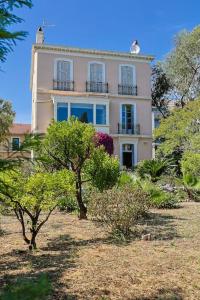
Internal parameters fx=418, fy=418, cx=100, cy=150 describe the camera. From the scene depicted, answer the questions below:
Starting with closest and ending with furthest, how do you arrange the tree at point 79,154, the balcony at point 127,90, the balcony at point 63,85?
the tree at point 79,154
the balcony at point 63,85
the balcony at point 127,90

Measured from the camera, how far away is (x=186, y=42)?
35188 millimetres

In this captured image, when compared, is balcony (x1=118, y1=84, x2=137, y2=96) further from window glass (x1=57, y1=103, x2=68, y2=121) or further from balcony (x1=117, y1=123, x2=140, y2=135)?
window glass (x1=57, y1=103, x2=68, y2=121)

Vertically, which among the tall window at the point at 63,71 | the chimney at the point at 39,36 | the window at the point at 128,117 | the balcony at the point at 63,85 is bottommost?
the window at the point at 128,117

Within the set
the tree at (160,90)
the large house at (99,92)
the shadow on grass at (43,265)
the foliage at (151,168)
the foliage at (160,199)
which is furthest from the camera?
the tree at (160,90)

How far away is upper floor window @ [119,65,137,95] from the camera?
109 feet

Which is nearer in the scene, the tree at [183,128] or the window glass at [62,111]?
the tree at [183,128]

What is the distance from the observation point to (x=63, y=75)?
32031 mm

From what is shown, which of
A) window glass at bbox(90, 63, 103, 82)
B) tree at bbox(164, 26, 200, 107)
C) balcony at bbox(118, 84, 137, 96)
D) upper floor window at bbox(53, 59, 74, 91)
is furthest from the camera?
tree at bbox(164, 26, 200, 107)

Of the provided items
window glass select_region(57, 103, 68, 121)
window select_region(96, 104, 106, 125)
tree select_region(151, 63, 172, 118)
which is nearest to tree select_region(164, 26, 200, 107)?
tree select_region(151, 63, 172, 118)

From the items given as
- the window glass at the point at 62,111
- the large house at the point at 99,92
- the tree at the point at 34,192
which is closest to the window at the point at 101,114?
the large house at the point at 99,92

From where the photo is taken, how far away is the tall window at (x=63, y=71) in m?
32.0

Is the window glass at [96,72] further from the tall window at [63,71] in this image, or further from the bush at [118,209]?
the bush at [118,209]

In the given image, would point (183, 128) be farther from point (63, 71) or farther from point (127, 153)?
point (63, 71)

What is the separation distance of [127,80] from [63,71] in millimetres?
5247
